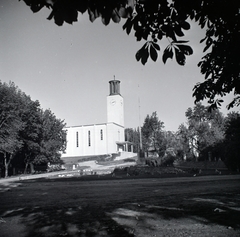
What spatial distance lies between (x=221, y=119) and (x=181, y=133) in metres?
25.2

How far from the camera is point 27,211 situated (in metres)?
7.85

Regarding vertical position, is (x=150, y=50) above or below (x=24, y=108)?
below

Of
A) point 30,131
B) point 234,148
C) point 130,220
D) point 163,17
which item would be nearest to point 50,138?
point 30,131

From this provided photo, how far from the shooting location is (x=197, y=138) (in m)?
52.3

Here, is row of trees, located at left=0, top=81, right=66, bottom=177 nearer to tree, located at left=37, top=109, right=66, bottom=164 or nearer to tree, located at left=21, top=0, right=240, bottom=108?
tree, located at left=37, top=109, right=66, bottom=164

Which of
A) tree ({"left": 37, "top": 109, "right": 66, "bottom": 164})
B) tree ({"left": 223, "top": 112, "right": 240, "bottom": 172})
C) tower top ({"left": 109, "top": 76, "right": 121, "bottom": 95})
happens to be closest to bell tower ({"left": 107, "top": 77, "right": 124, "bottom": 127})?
tower top ({"left": 109, "top": 76, "right": 121, "bottom": 95})

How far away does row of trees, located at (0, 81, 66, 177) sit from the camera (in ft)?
100

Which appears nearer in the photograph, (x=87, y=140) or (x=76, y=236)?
(x=76, y=236)

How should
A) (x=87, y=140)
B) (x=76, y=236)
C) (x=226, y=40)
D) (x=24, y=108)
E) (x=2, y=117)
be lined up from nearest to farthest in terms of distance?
(x=76, y=236) → (x=226, y=40) → (x=2, y=117) → (x=24, y=108) → (x=87, y=140)

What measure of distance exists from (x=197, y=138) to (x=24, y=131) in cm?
3526

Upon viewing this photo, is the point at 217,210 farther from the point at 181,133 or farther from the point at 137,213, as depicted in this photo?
the point at 181,133

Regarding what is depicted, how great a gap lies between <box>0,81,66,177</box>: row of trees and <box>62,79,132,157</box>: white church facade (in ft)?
56.7

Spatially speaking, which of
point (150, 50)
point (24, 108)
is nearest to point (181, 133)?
→ point (24, 108)

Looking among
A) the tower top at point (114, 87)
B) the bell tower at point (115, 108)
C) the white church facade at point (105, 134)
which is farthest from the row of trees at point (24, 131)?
the tower top at point (114, 87)
